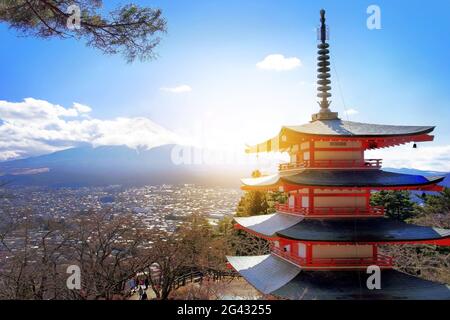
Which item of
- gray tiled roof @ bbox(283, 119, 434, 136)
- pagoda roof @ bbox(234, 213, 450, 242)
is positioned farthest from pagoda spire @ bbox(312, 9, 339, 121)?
pagoda roof @ bbox(234, 213, 450, 242)

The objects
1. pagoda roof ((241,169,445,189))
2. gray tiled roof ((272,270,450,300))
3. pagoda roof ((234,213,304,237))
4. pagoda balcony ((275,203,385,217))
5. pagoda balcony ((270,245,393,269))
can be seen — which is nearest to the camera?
gray tiled roof ((272,270,450,300))

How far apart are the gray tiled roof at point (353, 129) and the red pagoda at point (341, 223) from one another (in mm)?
32

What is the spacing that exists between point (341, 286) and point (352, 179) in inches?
138

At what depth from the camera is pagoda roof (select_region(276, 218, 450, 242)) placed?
11898 mm

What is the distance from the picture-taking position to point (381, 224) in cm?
1279

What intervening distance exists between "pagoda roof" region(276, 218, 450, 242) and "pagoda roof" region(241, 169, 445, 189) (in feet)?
4.64

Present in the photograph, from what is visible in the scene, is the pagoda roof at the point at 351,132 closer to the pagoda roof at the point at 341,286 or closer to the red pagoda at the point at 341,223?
the red pagoda at the point at 341,223

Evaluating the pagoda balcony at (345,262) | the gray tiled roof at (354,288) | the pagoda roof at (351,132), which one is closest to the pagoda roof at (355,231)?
the pagoda balcony at (345,262)

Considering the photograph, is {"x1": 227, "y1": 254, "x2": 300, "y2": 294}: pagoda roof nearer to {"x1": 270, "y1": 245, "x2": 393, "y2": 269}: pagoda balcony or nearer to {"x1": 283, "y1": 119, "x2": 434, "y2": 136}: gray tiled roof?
{"x1": 270, "y1": 245, "x2": 393, "y2": 269}: pagoda balcony

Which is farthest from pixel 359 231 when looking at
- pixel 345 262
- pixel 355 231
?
pixel 345 262

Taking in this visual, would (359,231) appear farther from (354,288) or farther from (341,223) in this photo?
(354,288)

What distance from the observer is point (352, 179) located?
41.9ft

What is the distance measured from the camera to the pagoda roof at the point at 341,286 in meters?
11.3
